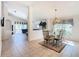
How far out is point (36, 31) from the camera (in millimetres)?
1826

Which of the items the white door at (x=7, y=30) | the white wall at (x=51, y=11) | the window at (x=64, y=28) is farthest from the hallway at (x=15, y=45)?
the window at (x=64, y=28)

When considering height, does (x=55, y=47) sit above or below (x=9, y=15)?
below

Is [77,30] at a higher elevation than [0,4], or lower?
lower

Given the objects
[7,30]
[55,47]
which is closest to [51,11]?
[55,47]

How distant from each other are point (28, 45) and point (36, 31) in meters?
0.27

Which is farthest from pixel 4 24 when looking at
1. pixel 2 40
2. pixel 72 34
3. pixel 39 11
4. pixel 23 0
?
pixel 72 34

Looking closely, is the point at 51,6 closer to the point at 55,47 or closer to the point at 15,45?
the point at 55,47

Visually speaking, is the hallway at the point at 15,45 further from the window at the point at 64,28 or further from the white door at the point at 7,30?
the window at the point at 64,28

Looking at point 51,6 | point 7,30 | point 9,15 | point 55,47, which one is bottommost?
point 55,47

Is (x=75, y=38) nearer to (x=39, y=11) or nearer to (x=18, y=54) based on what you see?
(x=39, y=11)

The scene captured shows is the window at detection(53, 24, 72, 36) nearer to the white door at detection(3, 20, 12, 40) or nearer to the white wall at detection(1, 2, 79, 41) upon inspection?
the white wall at detection(1, 2, 79, 41)

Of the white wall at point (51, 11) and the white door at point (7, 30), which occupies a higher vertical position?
the white wall at point (51, 11)

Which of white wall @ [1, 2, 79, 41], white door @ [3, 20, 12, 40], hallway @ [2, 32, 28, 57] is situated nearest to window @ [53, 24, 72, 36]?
white wall @ [1, 2, 79, 41]

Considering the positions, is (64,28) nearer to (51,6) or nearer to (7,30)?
(51,6)
